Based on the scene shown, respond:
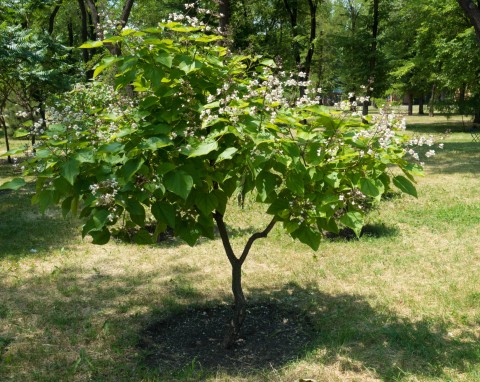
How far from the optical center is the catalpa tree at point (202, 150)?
339cm

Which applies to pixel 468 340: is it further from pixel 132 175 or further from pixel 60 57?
pixel 60 57

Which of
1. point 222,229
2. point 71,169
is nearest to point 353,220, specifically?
point 222,229

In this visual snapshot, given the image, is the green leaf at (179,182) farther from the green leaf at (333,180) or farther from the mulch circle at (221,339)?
the mulch circle at (221,339)

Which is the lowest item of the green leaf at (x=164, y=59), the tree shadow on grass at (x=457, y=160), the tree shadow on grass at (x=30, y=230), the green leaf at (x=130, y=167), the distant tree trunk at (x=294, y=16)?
the tree shadow on grass at (x=30, y=230)

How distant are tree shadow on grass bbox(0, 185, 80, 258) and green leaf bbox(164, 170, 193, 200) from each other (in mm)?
5579

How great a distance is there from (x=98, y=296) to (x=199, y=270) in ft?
5.07

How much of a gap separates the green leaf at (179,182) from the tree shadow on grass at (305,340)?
178 cm

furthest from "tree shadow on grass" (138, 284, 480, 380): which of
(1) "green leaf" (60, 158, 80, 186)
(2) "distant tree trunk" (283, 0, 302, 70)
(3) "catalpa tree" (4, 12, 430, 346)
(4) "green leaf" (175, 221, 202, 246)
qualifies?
(2) "distant tree trunk" (283, 0, 302, 70)

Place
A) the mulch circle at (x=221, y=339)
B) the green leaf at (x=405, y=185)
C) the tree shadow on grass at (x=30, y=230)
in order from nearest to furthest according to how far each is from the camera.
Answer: the green leaf at (x=405, y=185) < the mulch circle at (x=221, y=339) < the tree shadow on grass at (x=30, y=230)

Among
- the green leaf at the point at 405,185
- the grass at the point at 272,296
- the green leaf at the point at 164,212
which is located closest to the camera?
the green leaf at the point at 405,185

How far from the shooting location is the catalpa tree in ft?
11.1

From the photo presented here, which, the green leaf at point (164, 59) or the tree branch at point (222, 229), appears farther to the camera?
the tree branch at point (222, 229)

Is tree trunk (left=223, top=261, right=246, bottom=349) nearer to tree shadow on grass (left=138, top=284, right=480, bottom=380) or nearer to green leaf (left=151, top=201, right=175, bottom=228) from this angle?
tree shadow on grass (left=138, top=284, right=480, bottom=380)

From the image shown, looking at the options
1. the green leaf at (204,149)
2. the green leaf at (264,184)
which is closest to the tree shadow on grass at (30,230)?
the green leaf at (264,184)
